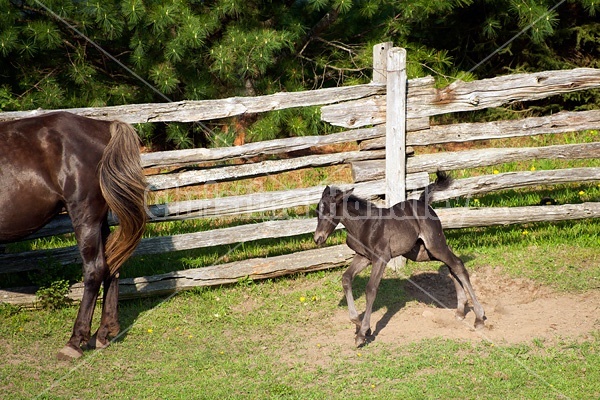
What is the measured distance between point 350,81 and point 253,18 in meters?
1.61

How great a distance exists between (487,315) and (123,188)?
140 inches

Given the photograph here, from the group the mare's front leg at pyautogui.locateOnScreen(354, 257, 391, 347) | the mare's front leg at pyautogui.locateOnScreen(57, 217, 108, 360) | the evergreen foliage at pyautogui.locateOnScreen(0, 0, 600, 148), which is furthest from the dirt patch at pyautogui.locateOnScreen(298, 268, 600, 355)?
the evergreen foliage at pyautogui.locateOnScreen(0, 0, 600, 148)

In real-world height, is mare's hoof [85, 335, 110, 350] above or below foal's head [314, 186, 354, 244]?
below

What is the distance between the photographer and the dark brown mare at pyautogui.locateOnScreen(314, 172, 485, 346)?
20.7 ft

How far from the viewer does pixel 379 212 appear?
6.53 meters

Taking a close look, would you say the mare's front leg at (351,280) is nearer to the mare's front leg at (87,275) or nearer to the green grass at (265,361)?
the green grass at (265,361)

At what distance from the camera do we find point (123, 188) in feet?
20.3

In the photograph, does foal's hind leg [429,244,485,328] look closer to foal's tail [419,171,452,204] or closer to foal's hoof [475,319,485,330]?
foal's hoof [475,319,485,330]

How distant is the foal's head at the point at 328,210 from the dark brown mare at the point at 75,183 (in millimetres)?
1575

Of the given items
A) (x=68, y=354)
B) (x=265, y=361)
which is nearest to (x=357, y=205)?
(x=265, y=361)

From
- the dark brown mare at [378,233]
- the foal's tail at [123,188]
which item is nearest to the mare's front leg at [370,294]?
the dark brown mare at [378,233]

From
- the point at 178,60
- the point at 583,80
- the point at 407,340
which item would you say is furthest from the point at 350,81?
the point at 407,340

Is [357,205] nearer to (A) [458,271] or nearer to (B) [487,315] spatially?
(A) [458,271]

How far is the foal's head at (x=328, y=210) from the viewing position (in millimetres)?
6281
